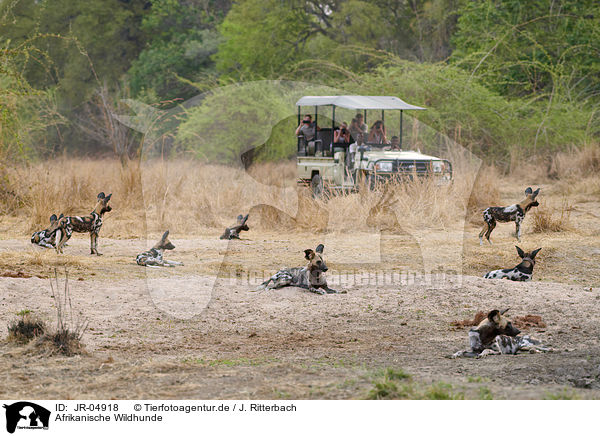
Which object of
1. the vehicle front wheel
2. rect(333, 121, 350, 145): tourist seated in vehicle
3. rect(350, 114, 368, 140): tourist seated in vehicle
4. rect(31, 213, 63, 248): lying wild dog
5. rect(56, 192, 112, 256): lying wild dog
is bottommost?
rect(31, 213, 63, 248): lying wild dog

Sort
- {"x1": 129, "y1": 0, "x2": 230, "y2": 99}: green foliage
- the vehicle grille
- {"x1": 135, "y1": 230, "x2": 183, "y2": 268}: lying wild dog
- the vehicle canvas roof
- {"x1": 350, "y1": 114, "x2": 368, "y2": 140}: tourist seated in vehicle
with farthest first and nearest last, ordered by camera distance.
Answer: {"x1": 129, "y1": 0, "x2": 230, "y2": 99}: green foliage, {"x1": 350, "y1": 114, "x2": 368, "y2": 140}: tourist seated in vehicle, the vehicle canvas roof, the vehicle grille, {"x1": 135, "y1": 230, "x2": 183, "y2": 268}: lying wild dog

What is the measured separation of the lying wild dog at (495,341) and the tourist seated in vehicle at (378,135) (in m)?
9.60

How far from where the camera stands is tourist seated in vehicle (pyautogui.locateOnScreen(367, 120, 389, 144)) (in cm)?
1502

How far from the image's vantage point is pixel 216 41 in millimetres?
35625

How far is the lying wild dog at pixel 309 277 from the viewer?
7.75 metres

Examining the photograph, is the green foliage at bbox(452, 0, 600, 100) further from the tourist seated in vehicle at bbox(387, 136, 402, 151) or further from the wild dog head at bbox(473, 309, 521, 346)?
the wild dog head at bbox(473, 309, 521, 346)

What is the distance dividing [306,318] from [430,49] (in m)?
27.2

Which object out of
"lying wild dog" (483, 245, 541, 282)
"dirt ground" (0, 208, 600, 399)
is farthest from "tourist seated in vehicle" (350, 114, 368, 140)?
"lying wild dog" (483, 245, 541, 282)

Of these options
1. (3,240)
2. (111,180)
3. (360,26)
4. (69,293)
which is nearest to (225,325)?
(69,293)

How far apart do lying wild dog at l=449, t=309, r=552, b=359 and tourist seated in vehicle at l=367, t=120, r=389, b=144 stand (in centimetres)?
960

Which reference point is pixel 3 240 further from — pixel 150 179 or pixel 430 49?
pixel 430 49

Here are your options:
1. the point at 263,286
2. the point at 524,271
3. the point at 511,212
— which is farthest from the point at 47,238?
the point at 511,212

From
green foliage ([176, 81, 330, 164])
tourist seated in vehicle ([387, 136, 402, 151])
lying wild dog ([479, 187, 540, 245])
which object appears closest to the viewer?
lying wild dog ([479, 187, 540, 245])
